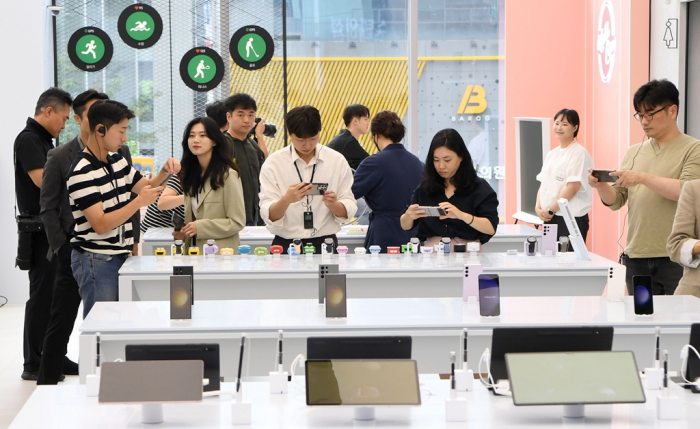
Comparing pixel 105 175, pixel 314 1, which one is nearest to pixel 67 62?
pixel 314 1

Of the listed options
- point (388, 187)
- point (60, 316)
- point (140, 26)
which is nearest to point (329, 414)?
point (60, 316)

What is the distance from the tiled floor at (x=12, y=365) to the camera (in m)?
4.58

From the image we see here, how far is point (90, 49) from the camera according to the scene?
789 cm

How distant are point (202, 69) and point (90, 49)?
1.12m

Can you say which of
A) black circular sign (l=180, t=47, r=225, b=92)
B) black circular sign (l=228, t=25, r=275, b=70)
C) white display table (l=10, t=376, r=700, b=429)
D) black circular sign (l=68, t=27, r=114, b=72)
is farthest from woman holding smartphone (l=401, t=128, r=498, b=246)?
black circular sign (l=68, t=27, r=114, b=72)

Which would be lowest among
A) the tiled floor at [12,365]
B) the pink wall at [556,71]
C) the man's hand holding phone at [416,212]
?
the tiled floor at [12,365]

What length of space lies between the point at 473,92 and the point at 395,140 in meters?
3.32

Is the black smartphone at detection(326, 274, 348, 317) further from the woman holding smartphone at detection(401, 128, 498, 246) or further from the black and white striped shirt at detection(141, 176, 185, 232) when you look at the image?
the black and white striped shirt at detection(141, 176, 185, 232)

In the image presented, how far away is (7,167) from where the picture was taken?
765 centimetres

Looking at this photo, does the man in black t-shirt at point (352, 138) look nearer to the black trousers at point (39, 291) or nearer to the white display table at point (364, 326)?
the black trousers at point (39, 291)

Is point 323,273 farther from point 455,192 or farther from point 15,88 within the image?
point 15,88

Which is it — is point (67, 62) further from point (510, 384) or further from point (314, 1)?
point (510, 384)

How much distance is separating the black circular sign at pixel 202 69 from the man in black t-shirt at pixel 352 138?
1.91 metres

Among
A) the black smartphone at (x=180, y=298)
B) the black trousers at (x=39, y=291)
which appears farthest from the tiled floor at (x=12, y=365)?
the black smartphone at (x=180, y=298)
